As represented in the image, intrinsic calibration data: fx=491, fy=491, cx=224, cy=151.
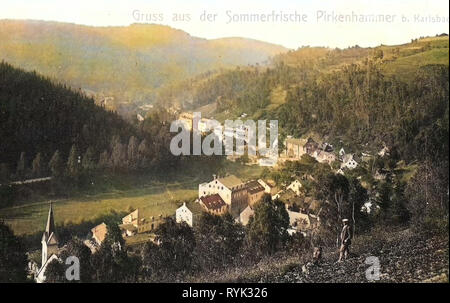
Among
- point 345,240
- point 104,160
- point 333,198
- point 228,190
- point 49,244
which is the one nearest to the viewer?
point 345,240

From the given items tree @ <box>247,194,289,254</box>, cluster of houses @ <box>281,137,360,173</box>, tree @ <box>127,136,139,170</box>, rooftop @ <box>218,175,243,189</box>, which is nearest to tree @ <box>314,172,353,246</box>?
cluster of houses @ <box>281,137,360,173</box>

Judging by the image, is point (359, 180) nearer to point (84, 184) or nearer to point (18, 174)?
point (84, 184)

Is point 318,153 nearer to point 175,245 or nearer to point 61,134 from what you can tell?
point 175,245

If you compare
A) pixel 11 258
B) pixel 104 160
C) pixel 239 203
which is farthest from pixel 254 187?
pixel 11 258

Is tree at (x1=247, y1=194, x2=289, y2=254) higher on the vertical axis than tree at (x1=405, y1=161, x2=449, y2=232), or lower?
lower

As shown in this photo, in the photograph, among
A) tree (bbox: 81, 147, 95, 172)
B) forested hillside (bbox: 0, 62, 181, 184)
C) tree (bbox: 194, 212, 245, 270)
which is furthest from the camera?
tree (bbox: 81, 147, 95, 172)

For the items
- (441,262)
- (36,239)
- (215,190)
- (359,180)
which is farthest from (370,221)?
(36,239)

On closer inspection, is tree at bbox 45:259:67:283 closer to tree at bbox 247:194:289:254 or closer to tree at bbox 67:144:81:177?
tree at bbox 67:144:81:177
